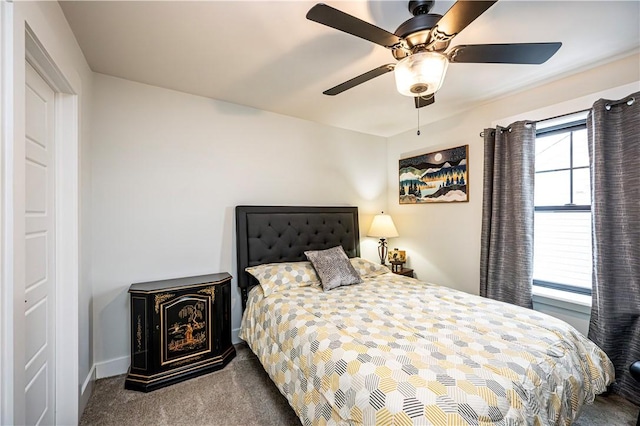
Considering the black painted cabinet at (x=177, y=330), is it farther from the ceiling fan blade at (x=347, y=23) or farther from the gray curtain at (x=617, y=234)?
the gray curtain at (x=617, y=234)

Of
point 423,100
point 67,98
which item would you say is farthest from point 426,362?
point 67,98

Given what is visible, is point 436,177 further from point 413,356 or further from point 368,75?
point 413,356

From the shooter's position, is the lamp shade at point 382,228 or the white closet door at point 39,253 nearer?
the white closet door at point 39,253

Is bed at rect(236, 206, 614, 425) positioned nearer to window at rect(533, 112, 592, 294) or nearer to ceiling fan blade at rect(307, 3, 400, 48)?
window at rect(533, 112, 592, 294)

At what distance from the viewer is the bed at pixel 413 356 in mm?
1093

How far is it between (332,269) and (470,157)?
6.45 feet

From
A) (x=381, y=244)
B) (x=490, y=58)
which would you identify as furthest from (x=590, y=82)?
(x=381, y=244)

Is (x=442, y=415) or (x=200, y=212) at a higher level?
(x=200, y=212)

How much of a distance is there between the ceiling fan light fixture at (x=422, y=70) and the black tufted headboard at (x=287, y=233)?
1.99 m

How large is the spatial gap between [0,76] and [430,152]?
356cm

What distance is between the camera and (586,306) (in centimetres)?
222

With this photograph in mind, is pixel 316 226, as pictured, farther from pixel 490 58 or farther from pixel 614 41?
pixel 614 41

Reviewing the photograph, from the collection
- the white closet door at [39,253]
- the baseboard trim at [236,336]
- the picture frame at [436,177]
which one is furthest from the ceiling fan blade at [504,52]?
the baseboard trim at [236,336]

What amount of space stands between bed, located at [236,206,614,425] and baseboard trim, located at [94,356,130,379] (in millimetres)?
993
